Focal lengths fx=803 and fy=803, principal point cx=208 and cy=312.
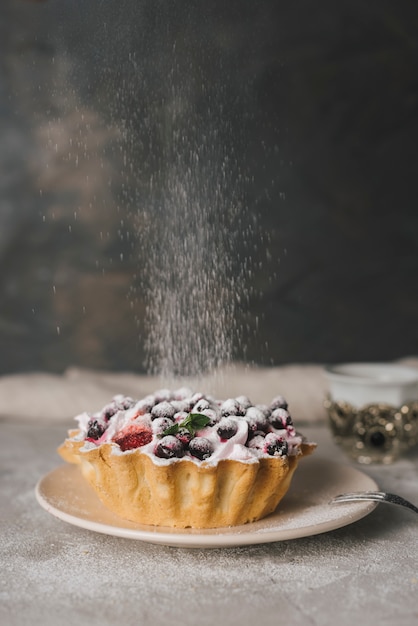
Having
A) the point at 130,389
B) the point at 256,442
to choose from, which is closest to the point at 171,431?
the point at 256,442

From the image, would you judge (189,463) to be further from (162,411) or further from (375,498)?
(375,498)

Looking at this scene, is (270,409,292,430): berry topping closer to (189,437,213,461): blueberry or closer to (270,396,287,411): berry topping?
(270,396,287,411): berry topping

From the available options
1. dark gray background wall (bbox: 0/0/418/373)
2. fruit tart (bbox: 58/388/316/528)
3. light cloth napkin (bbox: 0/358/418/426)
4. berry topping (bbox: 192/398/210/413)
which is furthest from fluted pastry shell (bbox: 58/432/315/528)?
dark gray background wall (bbox: 0/0/418/373)

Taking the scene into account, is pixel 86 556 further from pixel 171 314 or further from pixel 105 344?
pixel 105 344

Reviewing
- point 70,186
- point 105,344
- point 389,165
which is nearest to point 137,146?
point 70,186

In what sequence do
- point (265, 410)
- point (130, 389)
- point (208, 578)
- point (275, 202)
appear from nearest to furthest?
point (208, 578) → point (265, 410) → point (130, 389) → point (275, 202)

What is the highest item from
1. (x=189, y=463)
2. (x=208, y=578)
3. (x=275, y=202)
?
(x=275, y=202)

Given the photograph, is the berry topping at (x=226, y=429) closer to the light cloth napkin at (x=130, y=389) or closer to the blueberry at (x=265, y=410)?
the blueberry at (x=265, y=410)
